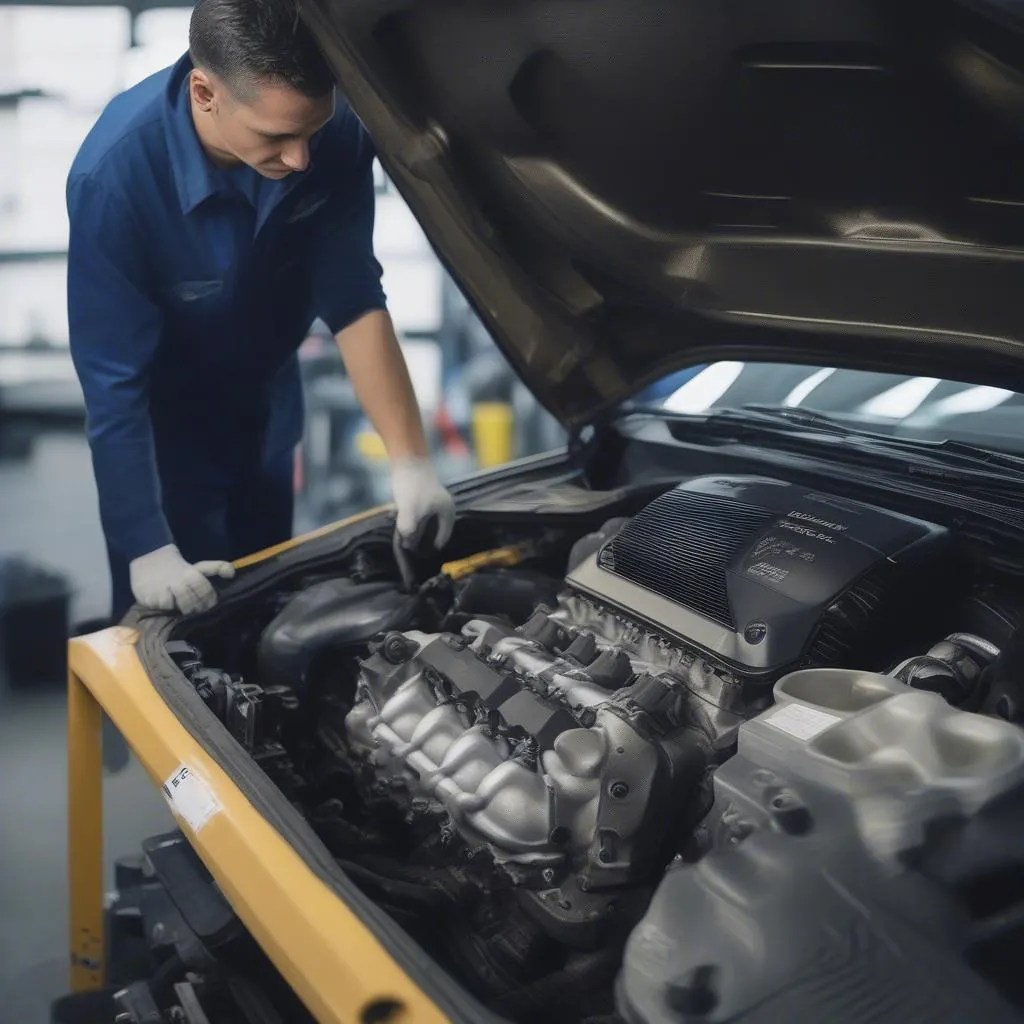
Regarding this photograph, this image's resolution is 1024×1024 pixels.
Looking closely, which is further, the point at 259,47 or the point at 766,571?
the point at 259,47

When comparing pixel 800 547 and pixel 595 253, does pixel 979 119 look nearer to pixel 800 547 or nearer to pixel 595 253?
pixel 800 547

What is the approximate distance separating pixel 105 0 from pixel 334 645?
200 centimetres

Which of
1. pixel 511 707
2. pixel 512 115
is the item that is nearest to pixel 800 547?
pixel 511 707

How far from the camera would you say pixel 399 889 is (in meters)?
1.19

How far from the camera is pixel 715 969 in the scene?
75 cm

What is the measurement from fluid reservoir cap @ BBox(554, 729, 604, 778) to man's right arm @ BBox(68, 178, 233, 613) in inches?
31.0

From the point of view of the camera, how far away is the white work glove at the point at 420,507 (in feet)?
5.81

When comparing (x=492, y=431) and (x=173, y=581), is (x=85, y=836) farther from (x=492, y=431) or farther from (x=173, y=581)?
(x=492, y=431)

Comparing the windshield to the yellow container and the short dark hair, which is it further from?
the yellow container

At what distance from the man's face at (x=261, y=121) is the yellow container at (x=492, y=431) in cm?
235

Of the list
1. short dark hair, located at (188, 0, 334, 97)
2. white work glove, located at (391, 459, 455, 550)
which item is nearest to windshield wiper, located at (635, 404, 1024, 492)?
white work glove, located at (391, 459, 455, 550)

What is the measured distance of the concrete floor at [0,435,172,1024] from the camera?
6.32 feet

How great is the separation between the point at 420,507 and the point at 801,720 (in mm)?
982

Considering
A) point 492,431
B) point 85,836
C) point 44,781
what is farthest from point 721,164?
point 492,431
